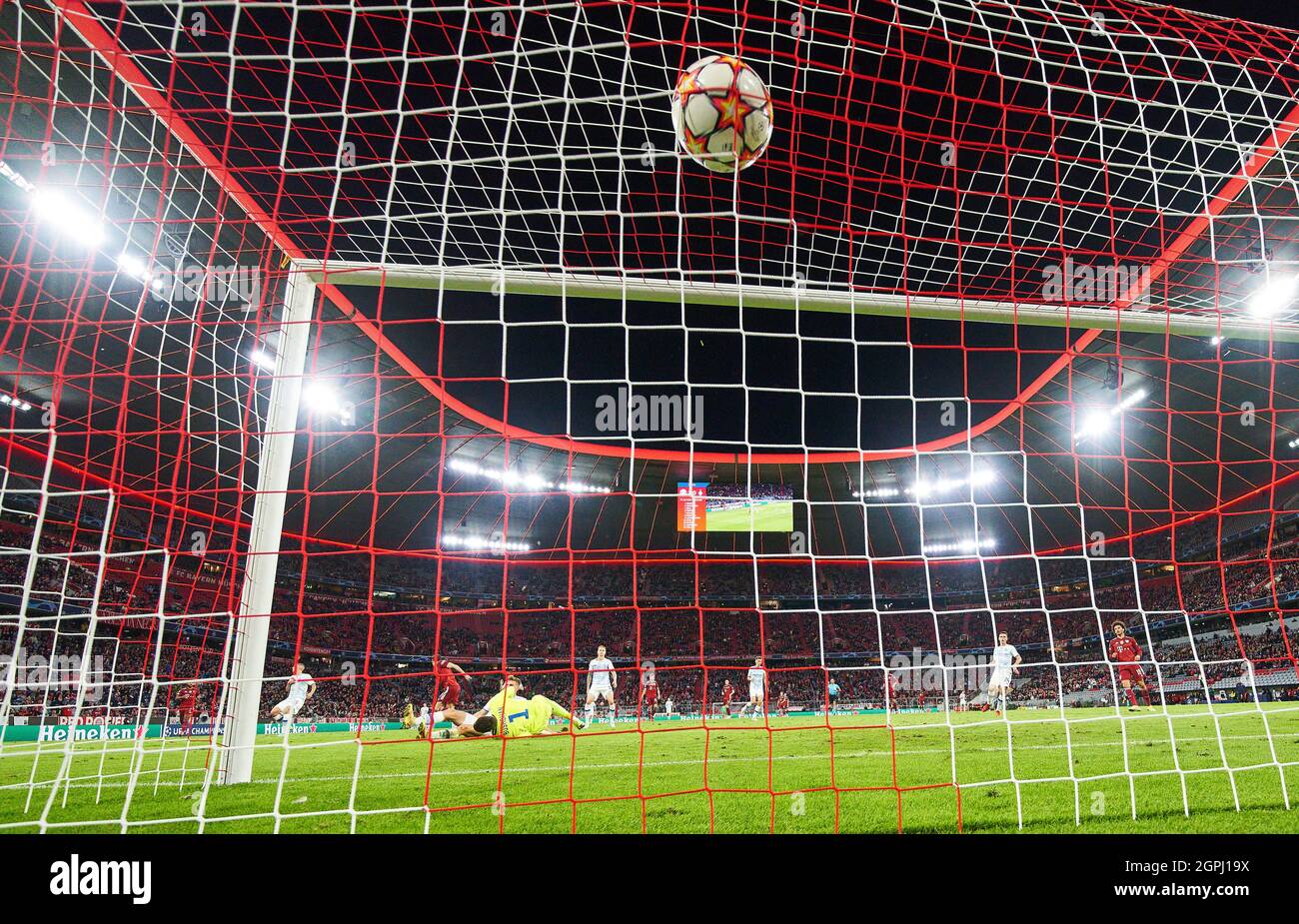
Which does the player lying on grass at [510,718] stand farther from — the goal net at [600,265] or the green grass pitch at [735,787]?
the green grass pitch at [735,787]

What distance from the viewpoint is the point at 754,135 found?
3947mm

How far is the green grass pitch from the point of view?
144 inches

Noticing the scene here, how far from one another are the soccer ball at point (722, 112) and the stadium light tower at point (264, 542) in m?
2.74

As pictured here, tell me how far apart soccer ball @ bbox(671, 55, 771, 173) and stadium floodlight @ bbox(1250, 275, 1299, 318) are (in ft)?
14.6

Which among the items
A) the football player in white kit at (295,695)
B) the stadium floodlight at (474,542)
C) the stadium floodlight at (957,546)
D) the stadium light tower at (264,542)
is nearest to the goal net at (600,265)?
the stadium light tower at (264,542)

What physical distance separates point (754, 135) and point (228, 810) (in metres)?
5.00

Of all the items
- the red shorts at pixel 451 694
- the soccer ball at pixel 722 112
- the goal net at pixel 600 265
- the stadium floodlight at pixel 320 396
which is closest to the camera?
the soccer ball at pixel 722 112

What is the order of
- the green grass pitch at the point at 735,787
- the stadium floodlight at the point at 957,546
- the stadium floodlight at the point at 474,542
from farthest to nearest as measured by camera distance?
1. the stadium floodlight at the point at 957,546
2. the stadium floodlight at the point at 474,542
3. the green grass pitch at the point at 735,787

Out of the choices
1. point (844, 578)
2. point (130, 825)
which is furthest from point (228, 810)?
point (844, 578)

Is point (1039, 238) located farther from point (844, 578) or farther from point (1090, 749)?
point (844, 578)

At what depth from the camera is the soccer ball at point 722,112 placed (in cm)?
388

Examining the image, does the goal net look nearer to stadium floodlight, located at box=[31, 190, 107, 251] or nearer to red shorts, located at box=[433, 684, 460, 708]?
stadium floodlight, located at box=[31, 190, 107, 251]

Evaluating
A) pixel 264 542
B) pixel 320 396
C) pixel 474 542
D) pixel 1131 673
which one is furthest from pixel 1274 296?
pixel 474 542

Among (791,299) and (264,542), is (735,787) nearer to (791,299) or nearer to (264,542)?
(791,299)
